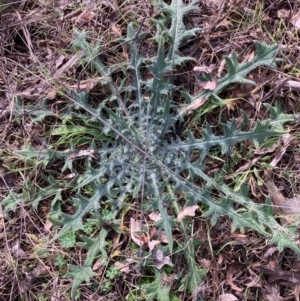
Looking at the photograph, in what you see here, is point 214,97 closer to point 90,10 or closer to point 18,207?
point 90,10

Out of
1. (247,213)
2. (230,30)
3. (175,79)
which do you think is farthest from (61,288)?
(230,30)

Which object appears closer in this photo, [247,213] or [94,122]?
[247,213]

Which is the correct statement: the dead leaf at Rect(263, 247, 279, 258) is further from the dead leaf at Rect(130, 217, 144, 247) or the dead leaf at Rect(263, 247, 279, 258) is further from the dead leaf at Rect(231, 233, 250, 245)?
the dead leaf at Rect(130, 217, 144, 247)

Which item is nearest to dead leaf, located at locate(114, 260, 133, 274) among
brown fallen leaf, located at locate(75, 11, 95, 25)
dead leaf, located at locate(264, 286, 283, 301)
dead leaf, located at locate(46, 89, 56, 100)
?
dead leaf, located at locate(264, 286, 283, 301)

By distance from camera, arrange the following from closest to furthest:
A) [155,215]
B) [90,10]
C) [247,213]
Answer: [247,213] → [155,215] → [90,10]

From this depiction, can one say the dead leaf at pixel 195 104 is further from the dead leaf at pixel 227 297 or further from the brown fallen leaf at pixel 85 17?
the dead leaf at pixel 227 297

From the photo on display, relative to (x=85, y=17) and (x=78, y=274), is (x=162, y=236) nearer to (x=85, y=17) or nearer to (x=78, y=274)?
(x=78, y=274)
